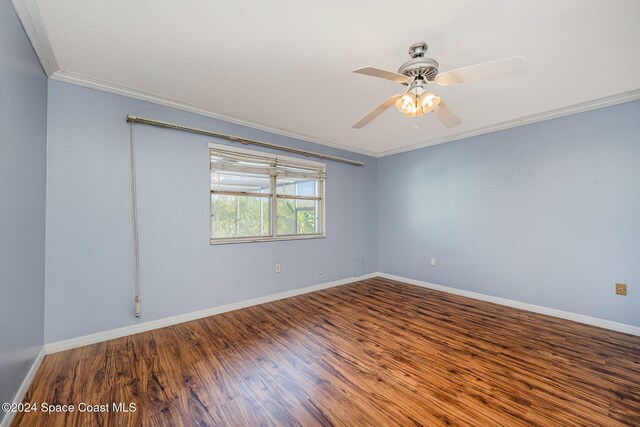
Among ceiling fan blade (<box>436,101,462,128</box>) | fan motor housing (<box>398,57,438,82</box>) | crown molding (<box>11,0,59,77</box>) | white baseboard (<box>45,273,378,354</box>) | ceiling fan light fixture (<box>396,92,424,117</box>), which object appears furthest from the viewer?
white baseboard (<box>45,273,378,354</box>)

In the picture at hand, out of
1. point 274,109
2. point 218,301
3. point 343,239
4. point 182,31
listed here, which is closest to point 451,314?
point 343,239

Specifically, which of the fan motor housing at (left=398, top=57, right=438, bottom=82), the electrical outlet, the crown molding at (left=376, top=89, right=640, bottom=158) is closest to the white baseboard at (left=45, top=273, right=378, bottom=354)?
the fan motor housing at (left=398, top=57, right=438, bottom=82)

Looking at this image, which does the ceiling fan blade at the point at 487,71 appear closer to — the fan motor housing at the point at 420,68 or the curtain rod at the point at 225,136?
the fan motor housing at the point at 420,68

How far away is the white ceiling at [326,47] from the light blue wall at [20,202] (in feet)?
0.94

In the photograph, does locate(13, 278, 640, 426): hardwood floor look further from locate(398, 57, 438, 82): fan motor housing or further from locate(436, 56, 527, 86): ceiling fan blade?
locate(398, 57, 438, 82): fan motor housing

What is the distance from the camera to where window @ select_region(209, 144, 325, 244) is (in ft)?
10.7

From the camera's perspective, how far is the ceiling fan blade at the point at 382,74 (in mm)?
1570

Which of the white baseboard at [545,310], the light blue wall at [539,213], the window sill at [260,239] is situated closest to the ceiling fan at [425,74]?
the light blue wall at [539,213]

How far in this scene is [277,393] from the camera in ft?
5.76

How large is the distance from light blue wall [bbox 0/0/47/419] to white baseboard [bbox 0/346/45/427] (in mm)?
54

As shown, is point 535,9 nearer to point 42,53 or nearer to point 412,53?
point 412,53

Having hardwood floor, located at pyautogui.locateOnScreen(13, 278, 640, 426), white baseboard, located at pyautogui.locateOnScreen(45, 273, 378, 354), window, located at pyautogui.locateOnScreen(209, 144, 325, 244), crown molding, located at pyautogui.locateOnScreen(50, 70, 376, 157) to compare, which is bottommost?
hardwood floor, located at pyautogui.locateOnScreen(13, 278, 640, 426)

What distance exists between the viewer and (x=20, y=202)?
5.49ft

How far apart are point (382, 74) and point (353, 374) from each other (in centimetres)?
222
